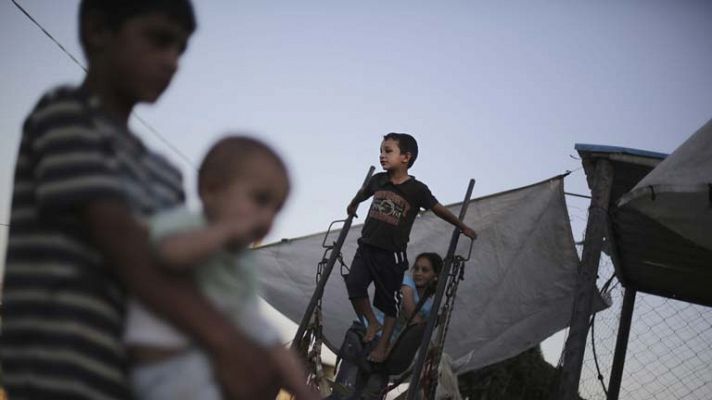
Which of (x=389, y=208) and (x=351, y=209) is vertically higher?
(x=351, y=209)

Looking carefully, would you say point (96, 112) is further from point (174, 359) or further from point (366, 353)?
point (366, 353)

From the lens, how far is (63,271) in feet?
2.70

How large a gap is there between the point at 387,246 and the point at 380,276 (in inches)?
8.5

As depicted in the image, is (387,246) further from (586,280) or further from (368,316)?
(586,280)

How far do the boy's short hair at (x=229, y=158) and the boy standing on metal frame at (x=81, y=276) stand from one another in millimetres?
117

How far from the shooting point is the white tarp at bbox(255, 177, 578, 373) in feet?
17.7

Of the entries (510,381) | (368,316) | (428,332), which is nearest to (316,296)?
(368,316)

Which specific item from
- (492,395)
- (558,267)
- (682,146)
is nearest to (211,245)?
(682,146)

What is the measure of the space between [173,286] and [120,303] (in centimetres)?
12

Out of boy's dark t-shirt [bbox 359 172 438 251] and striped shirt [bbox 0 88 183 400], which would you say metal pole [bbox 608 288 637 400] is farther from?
striped shirt [bbox 0 88 183 400]

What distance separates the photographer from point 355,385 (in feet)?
12.2

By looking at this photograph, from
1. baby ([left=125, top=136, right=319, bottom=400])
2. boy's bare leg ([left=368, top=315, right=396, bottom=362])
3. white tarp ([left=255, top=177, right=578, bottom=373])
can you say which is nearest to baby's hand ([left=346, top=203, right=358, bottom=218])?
boy's bare leg ([left=368, top=315, right=396, bottom=362])

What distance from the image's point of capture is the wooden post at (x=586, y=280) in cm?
423

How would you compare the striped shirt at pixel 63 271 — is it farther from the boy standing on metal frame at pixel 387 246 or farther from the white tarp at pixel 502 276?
the white tarp at pixel 502 276
